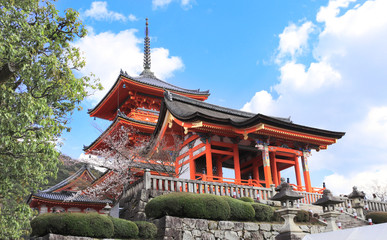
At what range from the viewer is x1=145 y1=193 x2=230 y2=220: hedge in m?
12.6

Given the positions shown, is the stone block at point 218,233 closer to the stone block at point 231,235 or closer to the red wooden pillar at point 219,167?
the stone block at point 231,235

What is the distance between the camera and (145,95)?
1224 inches

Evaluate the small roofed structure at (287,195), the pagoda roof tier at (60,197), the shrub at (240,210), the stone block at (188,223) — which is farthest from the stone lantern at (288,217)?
the pagoda roof tier at (60,197)

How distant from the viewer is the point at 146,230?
39.2 ft

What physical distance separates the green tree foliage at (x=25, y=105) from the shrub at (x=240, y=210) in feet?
23.0

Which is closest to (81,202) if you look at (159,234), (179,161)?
(179,161)

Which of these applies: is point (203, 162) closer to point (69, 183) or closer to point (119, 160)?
point (119, 160)

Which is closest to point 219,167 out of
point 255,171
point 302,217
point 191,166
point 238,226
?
point 191,166

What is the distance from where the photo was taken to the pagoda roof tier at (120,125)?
26.0 metres

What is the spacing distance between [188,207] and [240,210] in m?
2.21

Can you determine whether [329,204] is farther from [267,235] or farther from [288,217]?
[267,235]

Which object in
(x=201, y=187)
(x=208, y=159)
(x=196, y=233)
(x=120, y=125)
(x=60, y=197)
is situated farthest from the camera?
(x=120, y=125)

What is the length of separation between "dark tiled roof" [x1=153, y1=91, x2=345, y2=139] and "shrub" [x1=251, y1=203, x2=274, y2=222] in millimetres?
5281

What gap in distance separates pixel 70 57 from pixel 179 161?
13.3 metres
